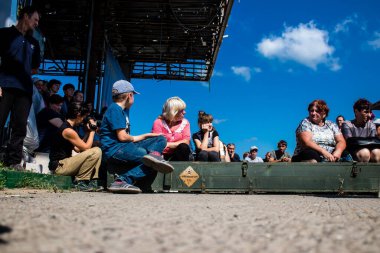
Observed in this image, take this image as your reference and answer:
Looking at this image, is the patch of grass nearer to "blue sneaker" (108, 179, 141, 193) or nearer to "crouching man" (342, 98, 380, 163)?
"blue sneaker" (108, 179, 141, 193)

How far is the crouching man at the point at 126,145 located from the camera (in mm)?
3869

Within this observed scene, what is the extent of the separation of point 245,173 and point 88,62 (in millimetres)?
6220

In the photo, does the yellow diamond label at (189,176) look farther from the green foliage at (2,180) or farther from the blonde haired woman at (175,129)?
the green foliage at (2,180)

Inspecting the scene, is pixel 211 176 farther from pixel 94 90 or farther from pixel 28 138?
pixel 94 90

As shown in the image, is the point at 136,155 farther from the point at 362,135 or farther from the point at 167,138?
the point at 362,135

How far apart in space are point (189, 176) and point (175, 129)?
672mm

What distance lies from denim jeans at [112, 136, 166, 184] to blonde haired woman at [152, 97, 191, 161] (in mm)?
690

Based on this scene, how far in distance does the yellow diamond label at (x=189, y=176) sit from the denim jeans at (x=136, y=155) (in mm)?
555

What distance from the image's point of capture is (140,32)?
1167 centimetres

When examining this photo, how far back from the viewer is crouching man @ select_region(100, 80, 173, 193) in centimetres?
387

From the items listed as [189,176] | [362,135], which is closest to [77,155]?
[189,176]

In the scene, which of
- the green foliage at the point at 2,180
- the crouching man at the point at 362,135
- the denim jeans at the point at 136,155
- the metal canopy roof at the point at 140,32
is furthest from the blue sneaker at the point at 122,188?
the metal canopy roof at the point at 140,32

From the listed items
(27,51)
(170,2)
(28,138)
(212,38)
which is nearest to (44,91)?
(28,138)

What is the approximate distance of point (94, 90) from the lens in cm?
967
